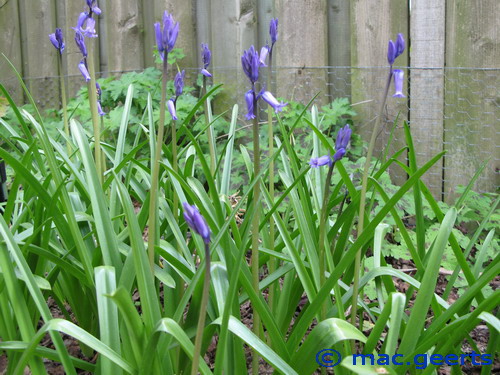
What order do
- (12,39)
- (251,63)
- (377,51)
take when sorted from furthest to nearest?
(12,39) → (377,51) → (251,63)

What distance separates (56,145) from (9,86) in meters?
3.97

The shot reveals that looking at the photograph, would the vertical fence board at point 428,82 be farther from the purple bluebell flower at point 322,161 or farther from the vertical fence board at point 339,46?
the purple bluebell flower at point 322,161

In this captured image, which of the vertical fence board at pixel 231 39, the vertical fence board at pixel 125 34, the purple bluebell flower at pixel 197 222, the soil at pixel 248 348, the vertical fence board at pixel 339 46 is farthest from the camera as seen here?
the vertical fence board at pixel 125 34

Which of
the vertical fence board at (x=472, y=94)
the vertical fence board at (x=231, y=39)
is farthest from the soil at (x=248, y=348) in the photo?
the vertical fence board at (x=231, y=39)

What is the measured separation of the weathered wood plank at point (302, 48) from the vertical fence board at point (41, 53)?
7.23ft

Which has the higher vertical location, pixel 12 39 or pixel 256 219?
pixel 12 39

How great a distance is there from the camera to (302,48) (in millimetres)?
3604

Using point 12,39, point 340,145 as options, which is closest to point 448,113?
point 340,145

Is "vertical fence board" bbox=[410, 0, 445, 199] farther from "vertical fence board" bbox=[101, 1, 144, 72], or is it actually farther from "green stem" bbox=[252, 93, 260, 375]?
"green stem" bbox=[252, 93, 260, 375]

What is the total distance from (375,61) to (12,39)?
3.44m

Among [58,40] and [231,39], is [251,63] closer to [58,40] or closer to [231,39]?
[58,40]

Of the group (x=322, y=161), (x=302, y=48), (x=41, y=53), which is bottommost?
(x=322, y=161)

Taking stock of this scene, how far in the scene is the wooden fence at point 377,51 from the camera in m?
3.14

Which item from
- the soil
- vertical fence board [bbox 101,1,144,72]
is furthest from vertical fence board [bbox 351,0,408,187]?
vertical fence board [bbox 101,1,144,72]
